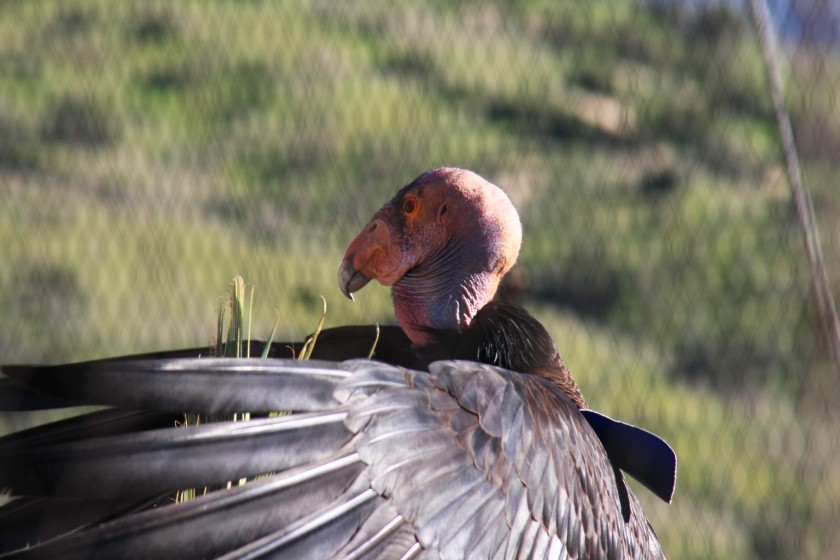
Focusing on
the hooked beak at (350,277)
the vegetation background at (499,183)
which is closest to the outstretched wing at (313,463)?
the hooked beak at (350,277)

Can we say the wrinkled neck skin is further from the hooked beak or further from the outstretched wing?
the outstretched wing

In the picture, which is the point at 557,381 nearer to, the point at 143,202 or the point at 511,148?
the point at 143,202

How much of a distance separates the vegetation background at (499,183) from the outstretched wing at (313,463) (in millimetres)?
2855

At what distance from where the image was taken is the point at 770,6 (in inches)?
189

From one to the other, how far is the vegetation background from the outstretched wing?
2.86 m

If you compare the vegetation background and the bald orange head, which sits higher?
the bald orange head

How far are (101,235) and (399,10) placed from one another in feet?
10.9


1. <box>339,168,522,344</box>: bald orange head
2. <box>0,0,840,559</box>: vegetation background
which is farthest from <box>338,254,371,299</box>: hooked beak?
<box>0,0,840,559</box>: vegetation background

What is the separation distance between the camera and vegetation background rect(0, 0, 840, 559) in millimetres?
5086

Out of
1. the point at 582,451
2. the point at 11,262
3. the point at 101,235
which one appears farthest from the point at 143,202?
the point at 582,451

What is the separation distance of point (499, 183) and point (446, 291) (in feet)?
13.0

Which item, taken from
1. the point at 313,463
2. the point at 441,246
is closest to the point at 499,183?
the point at 441,246

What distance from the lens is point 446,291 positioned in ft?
8.45

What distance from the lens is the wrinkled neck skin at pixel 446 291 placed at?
257cm
